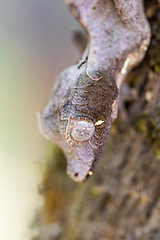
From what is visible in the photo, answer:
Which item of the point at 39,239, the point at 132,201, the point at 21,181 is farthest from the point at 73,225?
the point at 21,181

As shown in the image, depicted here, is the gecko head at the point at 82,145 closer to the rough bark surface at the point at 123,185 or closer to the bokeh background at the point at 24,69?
the rough bark surface at the point at 123,185

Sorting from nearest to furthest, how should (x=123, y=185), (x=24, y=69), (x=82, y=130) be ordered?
1. (x=82, y=130)
2. (x=123, y=185)
3. (x=24, y=69)

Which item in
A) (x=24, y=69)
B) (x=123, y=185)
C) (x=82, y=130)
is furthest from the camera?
(x=24, y=69)

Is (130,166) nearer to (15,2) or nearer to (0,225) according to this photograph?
(0,225)

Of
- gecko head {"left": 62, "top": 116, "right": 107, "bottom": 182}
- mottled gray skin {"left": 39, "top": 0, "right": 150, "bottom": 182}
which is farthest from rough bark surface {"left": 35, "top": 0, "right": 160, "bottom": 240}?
gecko head {"left": 62, "top": 116, "right": 107, "bottom": 182}

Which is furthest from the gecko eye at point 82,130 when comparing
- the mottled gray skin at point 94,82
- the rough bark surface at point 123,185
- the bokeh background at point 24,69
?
the bokeh background at point 24,69

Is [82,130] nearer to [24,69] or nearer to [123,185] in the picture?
[123,185]

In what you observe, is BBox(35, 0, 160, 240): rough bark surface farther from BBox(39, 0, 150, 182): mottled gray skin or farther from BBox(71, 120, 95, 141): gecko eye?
BBox(71, 120, 95, 141): gecko eye

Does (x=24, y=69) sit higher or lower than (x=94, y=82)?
higher

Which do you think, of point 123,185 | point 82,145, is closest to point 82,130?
point 82,145
